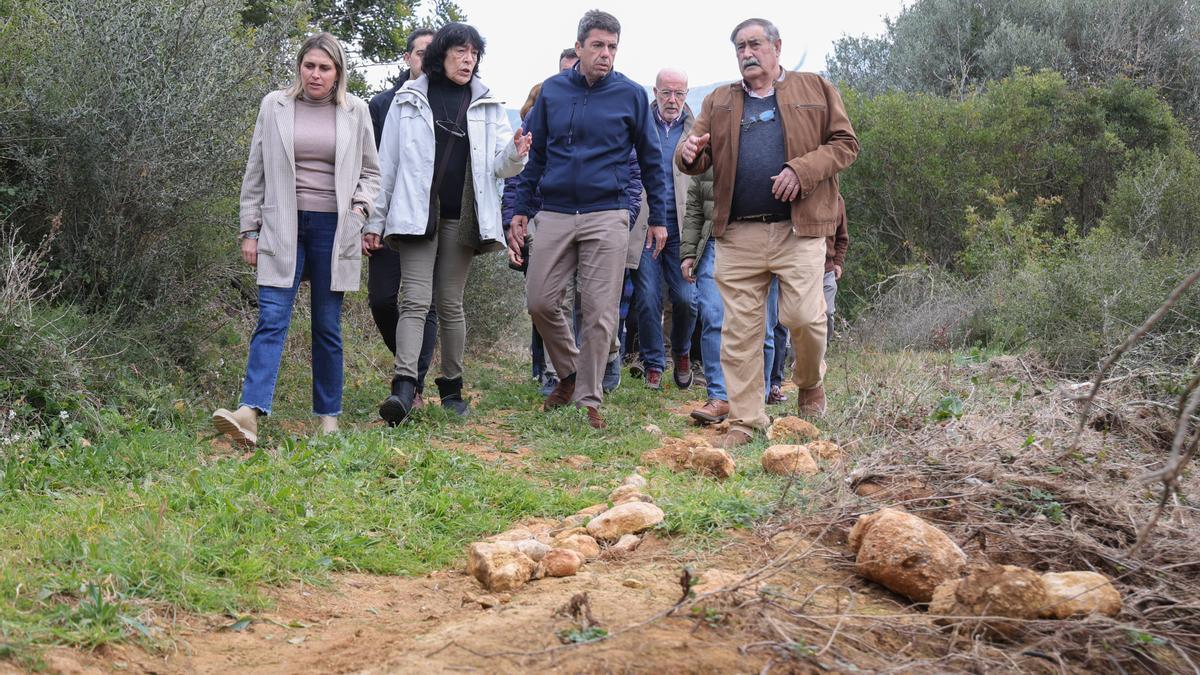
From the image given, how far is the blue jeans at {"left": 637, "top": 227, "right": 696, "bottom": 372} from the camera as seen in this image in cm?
905

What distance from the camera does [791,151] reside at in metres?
6.27

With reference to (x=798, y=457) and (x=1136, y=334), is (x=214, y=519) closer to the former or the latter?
(x=798, y=457)

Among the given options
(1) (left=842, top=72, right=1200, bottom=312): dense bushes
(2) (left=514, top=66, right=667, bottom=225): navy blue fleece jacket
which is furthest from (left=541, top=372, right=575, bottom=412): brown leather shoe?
(1) (left=842, top=72, right=1200, bottom=312): dense bushes

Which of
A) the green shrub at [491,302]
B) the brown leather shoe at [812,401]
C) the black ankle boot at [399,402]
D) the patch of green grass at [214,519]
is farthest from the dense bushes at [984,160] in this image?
the patch of green grass at [214,519]

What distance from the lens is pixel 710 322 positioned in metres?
8.11

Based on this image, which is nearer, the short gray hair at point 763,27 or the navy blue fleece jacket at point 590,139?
the short gray hair at point 763,27

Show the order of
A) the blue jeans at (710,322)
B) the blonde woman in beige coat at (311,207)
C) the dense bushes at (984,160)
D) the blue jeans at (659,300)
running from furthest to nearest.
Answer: the dense bushes at (984,160), the blue jeans at (659,300), the blue jeans at (710,322), the blonde woman in beige coat at (311,207)

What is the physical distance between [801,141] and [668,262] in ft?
9.66

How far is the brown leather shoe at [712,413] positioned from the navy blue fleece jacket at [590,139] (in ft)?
4.64

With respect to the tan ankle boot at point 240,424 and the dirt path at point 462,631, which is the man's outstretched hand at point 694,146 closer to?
the tan ankle boot at point 240,424

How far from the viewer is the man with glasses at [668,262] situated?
29.2 feet

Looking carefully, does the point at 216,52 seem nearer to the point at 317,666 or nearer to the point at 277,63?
the point at 277,63

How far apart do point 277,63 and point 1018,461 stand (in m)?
6.95

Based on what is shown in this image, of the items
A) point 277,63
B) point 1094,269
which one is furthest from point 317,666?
point 1094,269
